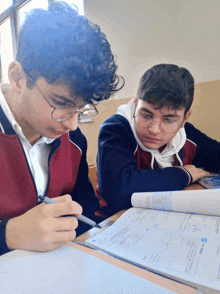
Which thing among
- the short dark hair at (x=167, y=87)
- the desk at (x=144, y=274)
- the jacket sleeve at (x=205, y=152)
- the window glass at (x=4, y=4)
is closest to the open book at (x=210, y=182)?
the jacket sleeve at (x=205, y=152)

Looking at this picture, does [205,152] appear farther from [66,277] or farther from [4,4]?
[4,4]

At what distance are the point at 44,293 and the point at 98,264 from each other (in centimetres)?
10

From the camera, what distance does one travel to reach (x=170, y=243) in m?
0.41

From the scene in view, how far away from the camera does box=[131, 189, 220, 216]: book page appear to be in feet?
1.82

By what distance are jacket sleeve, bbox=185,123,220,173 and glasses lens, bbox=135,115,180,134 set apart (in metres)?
0.31

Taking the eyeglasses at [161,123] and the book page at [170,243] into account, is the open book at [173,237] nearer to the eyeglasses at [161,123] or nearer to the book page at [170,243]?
the book page at [170,243]

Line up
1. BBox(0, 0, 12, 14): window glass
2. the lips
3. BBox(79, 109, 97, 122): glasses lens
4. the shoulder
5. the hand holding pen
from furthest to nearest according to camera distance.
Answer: BBox(0, 0, 12, 14): window glass, the lips, the shoulder, BBox(79, 109, 97, 122): glasses lens, the hand holding pen

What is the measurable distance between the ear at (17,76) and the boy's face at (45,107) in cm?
2

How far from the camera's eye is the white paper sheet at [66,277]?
11.1 inches

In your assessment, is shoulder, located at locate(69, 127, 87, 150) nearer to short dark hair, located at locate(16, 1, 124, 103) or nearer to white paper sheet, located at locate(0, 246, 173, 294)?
short dark hair, located at locate(16, 1, 124, 103)

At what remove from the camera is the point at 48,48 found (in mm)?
538

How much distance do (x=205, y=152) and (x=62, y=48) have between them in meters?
0.99

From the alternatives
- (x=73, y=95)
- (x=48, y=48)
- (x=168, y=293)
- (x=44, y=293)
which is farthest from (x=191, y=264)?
(x=48, y=48)

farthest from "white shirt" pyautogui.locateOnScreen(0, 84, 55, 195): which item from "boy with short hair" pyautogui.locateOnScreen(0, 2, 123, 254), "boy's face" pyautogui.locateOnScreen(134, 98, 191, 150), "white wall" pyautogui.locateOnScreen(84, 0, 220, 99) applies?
"white wall" pyautogui.locateOnScreen(84, 0, 220, 99)
